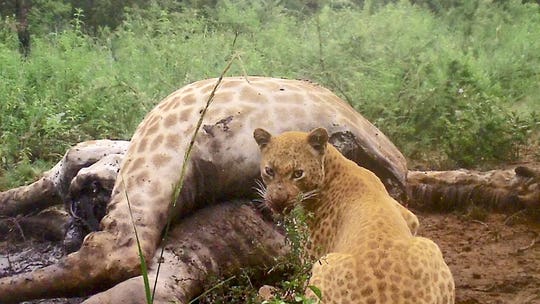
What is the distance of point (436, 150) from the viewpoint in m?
5.66

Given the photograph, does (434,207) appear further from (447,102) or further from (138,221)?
(138,221)

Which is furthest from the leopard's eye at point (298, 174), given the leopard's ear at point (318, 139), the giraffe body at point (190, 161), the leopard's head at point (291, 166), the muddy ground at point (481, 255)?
the muddy ground at point (481, 255)

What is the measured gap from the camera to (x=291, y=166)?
300 cm

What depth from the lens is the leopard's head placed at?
2947 millimetres

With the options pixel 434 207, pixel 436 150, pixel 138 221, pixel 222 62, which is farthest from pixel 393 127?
pixel 138 221

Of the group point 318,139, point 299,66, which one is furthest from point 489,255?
point 299,66

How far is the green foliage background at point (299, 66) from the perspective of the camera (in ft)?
18.3

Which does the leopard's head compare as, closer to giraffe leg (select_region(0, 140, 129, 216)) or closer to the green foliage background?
the green foliage background

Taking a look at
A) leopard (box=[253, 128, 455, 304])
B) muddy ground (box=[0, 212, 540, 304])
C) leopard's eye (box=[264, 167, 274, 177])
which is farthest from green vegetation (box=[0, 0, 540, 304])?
muddy ground (box=[0, 212, 540, 304])

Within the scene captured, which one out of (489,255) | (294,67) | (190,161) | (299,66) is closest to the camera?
(190,161)

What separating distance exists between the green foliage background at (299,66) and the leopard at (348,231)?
0.91m

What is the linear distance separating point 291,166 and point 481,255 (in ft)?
4.69

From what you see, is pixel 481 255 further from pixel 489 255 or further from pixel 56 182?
pixel 56 182

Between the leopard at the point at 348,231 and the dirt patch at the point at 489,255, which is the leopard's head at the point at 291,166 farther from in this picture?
the dirt patch at the point at 489,255
